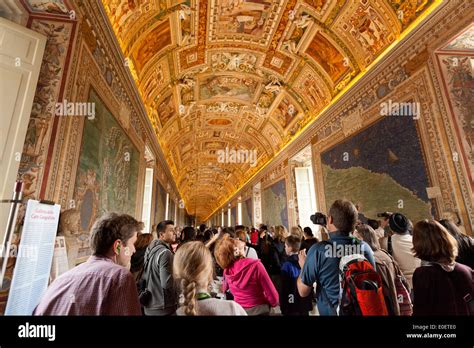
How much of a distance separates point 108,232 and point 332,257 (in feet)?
6.21

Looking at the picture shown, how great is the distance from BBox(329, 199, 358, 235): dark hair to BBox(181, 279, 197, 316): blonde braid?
4.73ft

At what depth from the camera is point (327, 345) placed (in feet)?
6.04

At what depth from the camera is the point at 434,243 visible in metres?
1.92

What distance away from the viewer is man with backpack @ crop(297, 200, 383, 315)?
2.08m

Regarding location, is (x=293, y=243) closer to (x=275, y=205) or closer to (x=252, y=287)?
(x=252, y=287)

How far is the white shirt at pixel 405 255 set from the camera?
2.89 meters

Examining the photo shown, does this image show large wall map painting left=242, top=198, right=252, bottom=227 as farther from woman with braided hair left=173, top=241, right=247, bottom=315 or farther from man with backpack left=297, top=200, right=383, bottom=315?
woman with braided hair left=173, top=241, right=247, bottom=315

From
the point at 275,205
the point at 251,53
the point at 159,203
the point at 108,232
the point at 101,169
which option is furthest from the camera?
the point at 275,205

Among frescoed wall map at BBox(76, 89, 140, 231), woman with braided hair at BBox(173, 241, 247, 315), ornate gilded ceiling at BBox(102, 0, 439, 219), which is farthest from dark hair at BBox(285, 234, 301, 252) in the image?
ornate gilded ceiling at BBox(102, 0, 439, 219)

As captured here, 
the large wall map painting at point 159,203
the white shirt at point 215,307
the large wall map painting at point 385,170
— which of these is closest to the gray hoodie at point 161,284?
the white shirt at point 215,307

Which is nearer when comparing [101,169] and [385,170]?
[101,169]

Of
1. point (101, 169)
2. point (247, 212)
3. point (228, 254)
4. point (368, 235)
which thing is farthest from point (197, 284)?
point (247, 212)

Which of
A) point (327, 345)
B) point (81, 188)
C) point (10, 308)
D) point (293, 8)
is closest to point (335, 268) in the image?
point (327, 345)

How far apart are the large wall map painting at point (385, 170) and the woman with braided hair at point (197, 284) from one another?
588cm
